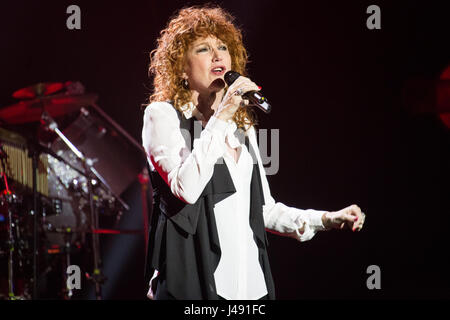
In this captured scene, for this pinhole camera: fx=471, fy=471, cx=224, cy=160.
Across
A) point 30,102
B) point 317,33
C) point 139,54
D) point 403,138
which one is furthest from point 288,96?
point 30,102

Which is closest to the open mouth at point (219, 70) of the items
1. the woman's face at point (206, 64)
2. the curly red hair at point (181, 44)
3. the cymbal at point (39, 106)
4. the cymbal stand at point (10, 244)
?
the woman's face at point (206, 64)

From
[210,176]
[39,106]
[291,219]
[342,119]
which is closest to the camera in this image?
[210,176]

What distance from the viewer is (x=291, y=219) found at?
1.59 metres

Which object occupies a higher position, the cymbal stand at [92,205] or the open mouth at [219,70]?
the open mouth at [219,70]

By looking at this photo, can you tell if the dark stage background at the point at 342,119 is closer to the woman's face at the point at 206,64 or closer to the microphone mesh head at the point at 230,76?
the woman's face at the point at 206,64

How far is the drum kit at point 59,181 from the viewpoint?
3.24m

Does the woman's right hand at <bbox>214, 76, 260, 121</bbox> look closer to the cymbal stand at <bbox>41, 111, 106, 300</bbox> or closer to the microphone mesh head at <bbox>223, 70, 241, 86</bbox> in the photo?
the microphone mesh head at <bbox>223, 70, 241, 86</bbox>

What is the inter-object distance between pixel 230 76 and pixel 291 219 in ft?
1.71

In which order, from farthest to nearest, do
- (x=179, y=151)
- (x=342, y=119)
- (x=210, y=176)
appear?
(x=342, y=119)
(x=179, y=151)
(x=210, y=176)

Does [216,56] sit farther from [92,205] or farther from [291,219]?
[92,205]

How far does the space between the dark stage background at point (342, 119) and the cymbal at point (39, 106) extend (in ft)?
1.05

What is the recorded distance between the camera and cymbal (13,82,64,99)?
3.53m

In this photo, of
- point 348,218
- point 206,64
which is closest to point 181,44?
point 206,64

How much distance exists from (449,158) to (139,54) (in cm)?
250
